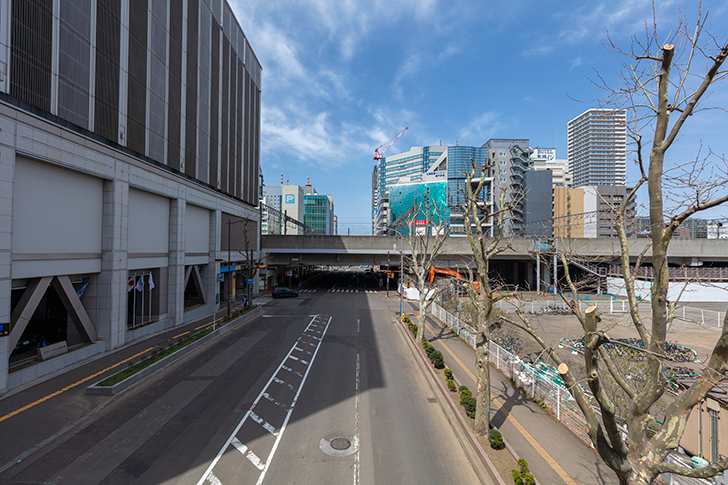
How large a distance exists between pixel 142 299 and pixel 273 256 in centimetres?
2714

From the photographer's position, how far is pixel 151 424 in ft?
37.5

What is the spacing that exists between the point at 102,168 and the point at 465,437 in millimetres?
21712

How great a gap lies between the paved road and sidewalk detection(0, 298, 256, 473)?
0.06 m

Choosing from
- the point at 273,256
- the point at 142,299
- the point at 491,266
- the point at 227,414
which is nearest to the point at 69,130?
the point at 142,299

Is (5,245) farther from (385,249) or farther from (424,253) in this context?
(385,249)

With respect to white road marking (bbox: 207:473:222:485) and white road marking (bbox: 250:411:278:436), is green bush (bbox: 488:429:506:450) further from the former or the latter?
white road marking (bbox: 207:473:222:485)

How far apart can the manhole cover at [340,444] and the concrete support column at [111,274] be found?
15.7 meters

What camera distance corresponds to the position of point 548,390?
12.6 m

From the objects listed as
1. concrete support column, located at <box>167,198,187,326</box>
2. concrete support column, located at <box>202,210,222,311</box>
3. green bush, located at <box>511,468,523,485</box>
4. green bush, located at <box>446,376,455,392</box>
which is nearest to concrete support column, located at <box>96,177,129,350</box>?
concrete support column, located at <box>167,198,187,326</box>

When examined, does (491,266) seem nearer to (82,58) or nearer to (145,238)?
(145,238)

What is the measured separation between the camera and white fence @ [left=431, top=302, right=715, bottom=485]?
33.6 feet

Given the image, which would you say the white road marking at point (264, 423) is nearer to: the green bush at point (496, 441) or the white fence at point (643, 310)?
the green bush at point (496, 441)

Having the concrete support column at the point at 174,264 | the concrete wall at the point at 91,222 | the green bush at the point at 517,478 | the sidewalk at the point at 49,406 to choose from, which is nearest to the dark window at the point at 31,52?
the concrete wall at the point at 91,222

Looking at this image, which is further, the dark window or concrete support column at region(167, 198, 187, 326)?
concrete support column at region(167, 198, 187, 326)
